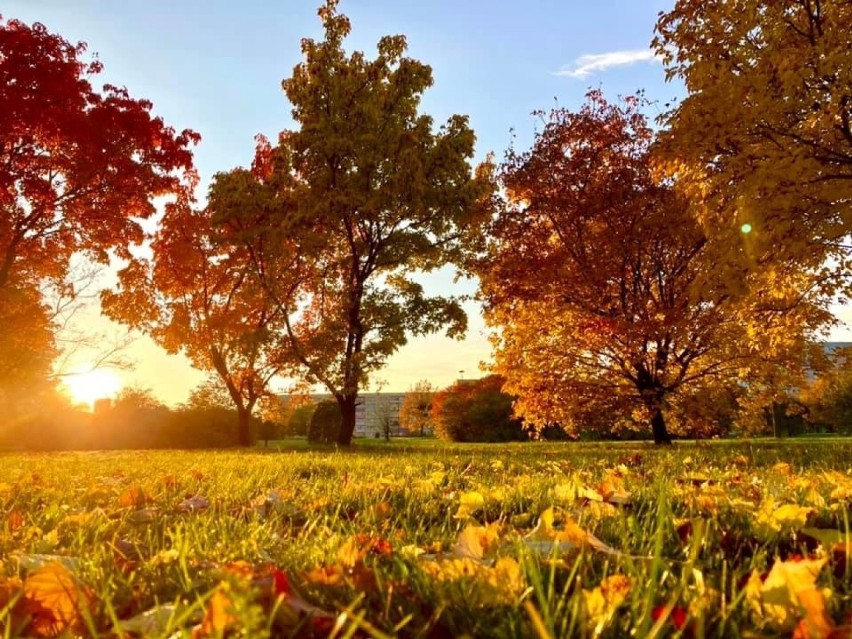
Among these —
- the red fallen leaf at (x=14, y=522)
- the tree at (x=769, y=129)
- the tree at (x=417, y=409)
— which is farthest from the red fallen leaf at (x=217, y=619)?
the tree at (x=417, y=409)

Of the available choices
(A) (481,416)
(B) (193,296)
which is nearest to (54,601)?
(B) (193,296)

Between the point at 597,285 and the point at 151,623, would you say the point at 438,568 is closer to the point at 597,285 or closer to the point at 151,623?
the point at 151,623

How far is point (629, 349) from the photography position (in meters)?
12.2

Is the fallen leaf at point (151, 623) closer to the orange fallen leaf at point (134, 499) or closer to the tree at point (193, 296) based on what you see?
the orange fallen leaf at point (134, 499)

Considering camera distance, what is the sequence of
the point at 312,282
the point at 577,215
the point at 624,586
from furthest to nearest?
the point at 312,282 < the point at 577,215 < the point at 624,586

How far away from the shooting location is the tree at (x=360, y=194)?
12273 mm

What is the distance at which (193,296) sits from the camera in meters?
17.1

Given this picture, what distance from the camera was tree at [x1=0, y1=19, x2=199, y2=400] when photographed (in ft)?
36.7

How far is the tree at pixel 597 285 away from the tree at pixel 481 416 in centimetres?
2613

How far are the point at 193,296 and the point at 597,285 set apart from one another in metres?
11.2

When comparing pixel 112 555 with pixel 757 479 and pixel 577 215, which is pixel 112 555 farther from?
pixel 577 215

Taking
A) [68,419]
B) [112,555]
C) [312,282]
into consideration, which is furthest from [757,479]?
[68,419]

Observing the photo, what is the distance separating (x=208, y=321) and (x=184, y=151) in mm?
4939

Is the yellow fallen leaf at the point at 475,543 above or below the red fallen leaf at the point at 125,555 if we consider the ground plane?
above
